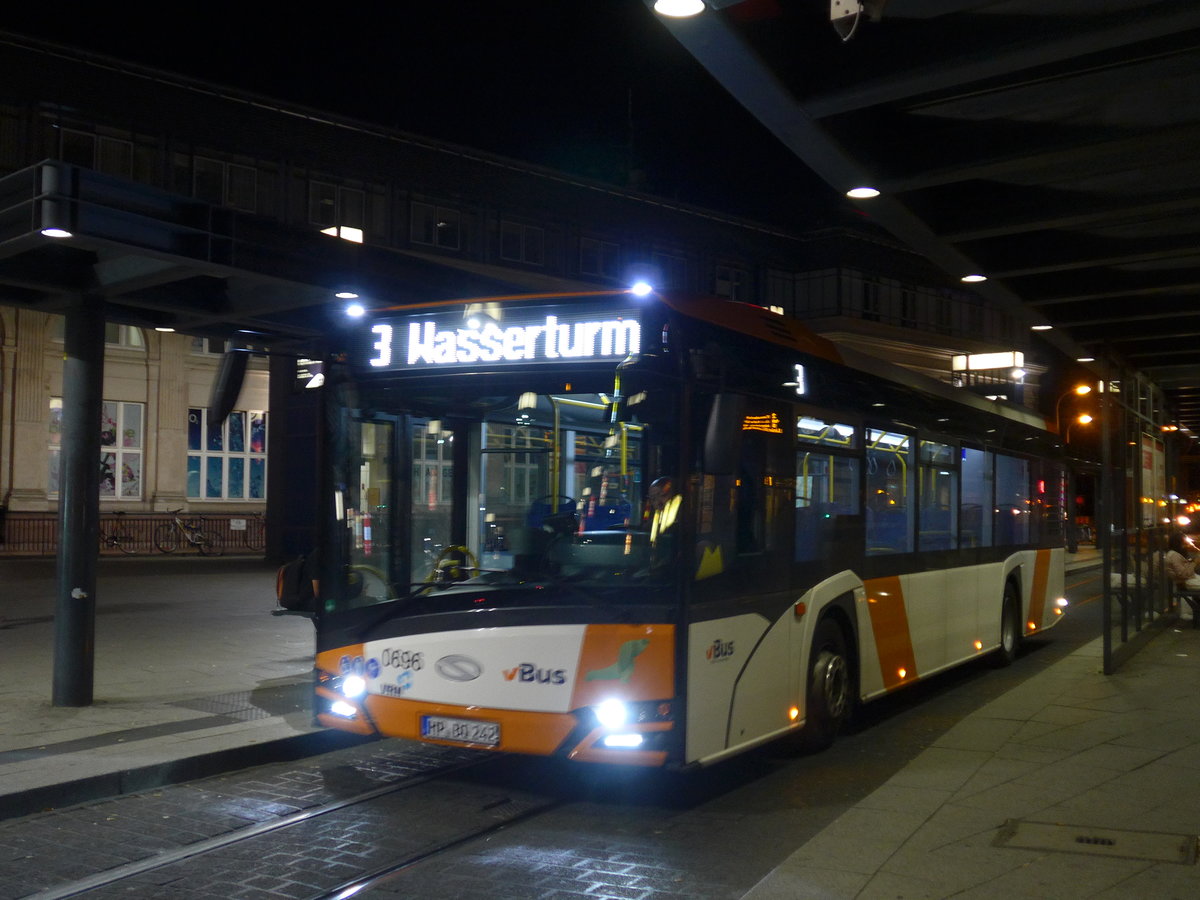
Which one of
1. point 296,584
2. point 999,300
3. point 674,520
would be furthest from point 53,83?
point 674,520

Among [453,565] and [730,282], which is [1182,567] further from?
[730,282]

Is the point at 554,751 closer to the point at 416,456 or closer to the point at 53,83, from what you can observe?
the point at 416,456

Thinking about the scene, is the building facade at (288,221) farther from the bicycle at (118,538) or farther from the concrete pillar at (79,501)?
the concrete pillar at (79,501)

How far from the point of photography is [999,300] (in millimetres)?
10539

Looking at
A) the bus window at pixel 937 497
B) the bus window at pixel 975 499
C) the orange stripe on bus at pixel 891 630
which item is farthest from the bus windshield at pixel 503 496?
the bus window at pixel 975 499

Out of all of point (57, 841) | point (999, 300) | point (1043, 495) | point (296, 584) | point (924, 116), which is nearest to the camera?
point (57, 841)

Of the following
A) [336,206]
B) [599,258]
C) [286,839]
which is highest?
[336,206]

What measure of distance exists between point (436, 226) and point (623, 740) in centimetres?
3074

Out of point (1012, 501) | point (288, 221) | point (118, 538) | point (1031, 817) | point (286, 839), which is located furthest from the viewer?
point (118, 538)

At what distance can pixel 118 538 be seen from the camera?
32875mm

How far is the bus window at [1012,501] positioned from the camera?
12875 millimetres

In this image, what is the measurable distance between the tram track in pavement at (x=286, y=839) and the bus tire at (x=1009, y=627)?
7624mm

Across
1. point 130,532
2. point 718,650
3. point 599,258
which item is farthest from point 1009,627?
point 599,258

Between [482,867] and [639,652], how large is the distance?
1405 millimetres
